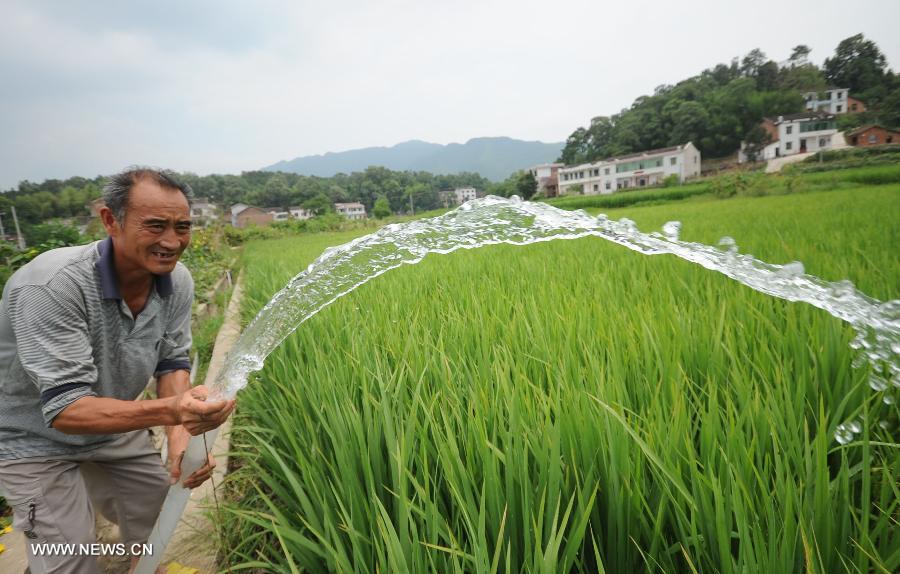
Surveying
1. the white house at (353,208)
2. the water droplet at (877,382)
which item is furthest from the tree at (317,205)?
the water droplet at (877,382)

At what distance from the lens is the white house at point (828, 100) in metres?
38.0

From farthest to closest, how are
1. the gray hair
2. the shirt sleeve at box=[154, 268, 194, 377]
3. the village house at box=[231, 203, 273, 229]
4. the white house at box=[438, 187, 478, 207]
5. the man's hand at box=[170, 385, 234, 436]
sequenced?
1. the white house at box=[438, 187, 478, 207]
2. the village house at box=[231, 203, 273, 229]
3. the shirt sleeve at box=[154, 268, 194, 377]
4. the gray hair
5. the man's hand at box=[170, 385, 234, 436]

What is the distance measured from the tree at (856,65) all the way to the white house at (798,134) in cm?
291

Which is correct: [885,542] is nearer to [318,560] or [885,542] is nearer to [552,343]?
[552,343]

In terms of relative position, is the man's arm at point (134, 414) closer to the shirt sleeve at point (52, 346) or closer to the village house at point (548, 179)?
the shirt sleeve at point (52, 346)

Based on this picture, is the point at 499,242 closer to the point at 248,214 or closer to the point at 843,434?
the point at 843,434

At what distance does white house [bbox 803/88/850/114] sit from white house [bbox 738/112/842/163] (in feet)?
5.06

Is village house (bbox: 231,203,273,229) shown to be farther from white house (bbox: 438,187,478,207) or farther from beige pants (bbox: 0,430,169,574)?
beige pants (bbox: 0,430,169,574)

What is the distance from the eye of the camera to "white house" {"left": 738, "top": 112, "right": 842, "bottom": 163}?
36.5 meters

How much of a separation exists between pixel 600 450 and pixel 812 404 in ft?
2.61

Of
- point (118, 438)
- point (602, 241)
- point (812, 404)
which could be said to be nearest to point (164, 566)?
point (118, 438)

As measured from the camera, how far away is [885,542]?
2.49 feet

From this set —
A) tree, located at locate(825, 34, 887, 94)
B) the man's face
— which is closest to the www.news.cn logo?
the man's face

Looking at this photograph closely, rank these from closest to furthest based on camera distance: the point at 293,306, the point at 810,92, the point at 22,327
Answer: the point at 22,327 → the point at 293,306 → the point at 810,92
